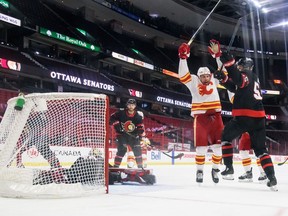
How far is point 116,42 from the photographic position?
699 inches

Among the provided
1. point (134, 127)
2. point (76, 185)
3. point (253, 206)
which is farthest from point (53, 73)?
point (253, 206)

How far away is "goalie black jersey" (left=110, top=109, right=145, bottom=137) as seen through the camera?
Answer: 17.9 feet

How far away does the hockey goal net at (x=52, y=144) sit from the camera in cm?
272

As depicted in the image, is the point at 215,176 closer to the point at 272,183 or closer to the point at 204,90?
the point at 272,183

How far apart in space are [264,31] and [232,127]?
2170cm

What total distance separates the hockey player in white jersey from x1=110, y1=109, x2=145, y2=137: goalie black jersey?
1.45 metres

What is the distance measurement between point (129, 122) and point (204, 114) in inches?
64.6

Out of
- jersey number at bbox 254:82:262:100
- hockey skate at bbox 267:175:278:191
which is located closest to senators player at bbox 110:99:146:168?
jersey number at bbox 254:82:262:100

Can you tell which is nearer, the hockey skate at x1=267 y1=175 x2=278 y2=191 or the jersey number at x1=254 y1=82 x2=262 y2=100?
the hockey skate at x1=267 y1=175 x2=278 y2=191

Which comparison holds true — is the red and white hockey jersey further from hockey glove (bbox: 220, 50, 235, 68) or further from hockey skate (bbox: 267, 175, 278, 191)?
hockey skate (bbox: 267, 175, 278, 191)

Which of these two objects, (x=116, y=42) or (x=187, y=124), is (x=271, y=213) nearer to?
(x=116, y=42)

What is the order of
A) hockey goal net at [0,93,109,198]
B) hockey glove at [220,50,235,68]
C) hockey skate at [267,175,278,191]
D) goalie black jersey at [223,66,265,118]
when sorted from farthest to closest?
goalie black jersey at [223,66,265,118]
hockey glove at [220,50,235,68]
hockey skate at [267,175,278,191]
hockey goal net at [0,93,109,198]

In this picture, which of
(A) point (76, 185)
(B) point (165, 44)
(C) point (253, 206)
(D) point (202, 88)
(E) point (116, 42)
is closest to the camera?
(C) point (253, 206)

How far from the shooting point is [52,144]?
3051mm
